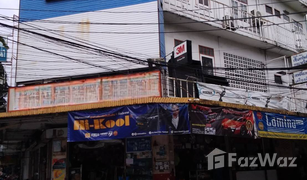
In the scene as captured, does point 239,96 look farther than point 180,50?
Yes

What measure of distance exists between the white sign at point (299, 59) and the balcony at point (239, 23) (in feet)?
4.20

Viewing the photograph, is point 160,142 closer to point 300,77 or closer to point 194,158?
point 194,158

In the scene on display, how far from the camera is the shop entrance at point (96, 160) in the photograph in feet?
40.3

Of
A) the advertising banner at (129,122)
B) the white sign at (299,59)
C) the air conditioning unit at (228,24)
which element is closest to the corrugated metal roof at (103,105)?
the advertising banner at (129,122)

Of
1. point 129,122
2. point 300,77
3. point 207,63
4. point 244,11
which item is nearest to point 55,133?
point 129,122

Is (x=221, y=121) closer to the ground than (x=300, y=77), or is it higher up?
closer to the ground

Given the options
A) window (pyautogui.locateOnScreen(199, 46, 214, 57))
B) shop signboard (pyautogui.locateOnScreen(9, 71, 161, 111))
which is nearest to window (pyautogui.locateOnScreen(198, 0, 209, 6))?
window (pyautogui.locateOnScreen(199, 46, 214, 57))

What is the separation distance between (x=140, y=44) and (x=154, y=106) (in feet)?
10.9

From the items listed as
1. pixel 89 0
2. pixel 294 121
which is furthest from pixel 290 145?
pixel 89 0

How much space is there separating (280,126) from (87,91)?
8238mm

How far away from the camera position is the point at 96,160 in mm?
12688

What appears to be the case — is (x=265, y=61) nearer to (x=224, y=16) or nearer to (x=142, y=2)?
(x=224, y=16)

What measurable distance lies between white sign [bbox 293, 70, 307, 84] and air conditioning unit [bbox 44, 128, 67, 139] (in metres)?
12.1

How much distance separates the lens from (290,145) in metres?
16.3
